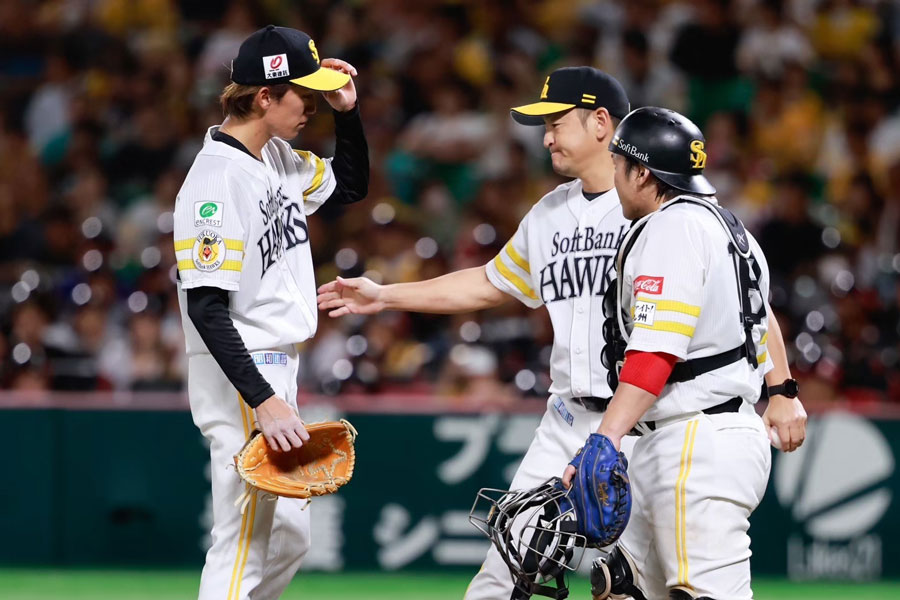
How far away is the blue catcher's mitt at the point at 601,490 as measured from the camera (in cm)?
402

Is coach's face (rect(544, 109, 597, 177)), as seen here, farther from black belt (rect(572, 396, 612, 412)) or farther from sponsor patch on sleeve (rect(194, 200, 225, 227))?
sponsor patch on sleeve (rect(194, 200, 225, 227))

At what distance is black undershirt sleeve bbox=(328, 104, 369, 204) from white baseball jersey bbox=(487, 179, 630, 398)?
0.68 m

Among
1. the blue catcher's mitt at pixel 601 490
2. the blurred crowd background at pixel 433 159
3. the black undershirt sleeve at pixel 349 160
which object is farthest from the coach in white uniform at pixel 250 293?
the blurred crowd background at pixel 433 159

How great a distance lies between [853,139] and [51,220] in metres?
6.53

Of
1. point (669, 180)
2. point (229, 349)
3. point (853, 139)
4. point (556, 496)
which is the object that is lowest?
point (556, 496)

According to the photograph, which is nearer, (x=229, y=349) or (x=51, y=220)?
(x=229, y=349)

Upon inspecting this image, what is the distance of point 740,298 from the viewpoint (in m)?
4.24

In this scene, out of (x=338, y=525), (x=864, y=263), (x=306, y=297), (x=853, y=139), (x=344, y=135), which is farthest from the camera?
(x=853, y=139)

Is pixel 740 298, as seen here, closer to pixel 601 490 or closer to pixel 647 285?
pixel 647 285

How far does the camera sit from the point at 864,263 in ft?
32.3

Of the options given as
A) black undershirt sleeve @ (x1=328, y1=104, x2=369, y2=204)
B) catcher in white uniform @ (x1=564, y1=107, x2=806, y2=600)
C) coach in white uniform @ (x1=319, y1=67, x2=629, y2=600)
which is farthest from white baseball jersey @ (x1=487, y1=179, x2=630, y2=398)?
A: black undershirt sleeve @ (x1=328, y1=104, x2=369, y2=204)

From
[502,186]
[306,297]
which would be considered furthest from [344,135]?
[502,186]

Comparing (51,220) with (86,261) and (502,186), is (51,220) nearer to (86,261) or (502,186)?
(86,261)

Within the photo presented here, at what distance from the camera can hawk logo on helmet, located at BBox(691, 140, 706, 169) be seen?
4.33 meters
